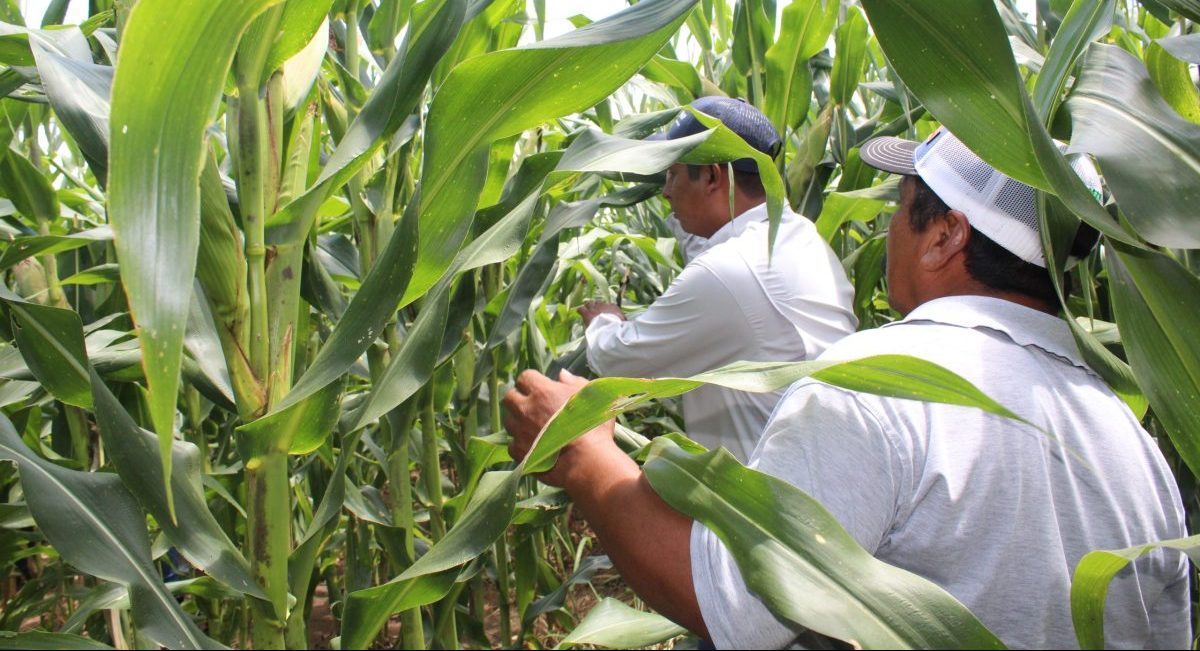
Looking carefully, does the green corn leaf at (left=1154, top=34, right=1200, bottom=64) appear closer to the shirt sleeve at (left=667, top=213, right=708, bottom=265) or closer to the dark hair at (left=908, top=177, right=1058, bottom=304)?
the dark hair at (left=908, top=177, right=1058, bottom=304)

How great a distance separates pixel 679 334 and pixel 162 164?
1413 millimetres

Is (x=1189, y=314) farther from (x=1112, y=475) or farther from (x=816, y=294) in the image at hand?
(x=816, y=294)

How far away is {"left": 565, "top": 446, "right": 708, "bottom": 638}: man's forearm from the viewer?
93cm

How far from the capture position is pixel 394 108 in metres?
0.84

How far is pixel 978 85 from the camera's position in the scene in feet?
2.07

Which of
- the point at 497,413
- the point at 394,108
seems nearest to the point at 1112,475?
the point at 394,108

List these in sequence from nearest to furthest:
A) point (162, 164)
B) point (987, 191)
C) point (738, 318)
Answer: point (162, 164) → point (987, 191) → point (738, 318)

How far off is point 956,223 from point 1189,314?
43cm

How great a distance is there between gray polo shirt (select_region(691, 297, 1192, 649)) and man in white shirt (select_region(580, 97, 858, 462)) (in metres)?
0.79

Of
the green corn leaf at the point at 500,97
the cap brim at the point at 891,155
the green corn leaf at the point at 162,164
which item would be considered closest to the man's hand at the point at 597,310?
the cap brim at the point at 891,155

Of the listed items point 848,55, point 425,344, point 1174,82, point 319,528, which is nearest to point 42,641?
point 319,528

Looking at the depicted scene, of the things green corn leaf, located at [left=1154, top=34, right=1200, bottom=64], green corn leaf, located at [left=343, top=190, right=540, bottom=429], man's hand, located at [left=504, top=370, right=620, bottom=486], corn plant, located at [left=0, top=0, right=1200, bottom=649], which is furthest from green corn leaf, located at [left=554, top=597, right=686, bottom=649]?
green corn leaf, located at [left=1154, top=34, right=1200, bottom=64]

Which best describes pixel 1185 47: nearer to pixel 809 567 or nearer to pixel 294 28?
pixel 809 567

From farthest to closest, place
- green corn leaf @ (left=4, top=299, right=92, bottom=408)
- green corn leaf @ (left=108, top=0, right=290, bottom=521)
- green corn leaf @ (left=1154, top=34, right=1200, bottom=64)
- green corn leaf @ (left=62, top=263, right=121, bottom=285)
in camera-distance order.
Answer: green corn leaf @ (left=62, top=263, right=121, bottom=285), green corn leaf @ (left=4, top=299, right=92, bottom=408), green corn leaf @ (left=1154, top=34, right=1200, bottom=64), green corn leaf @ (left=108, top=0, right=290, bottom=521)
